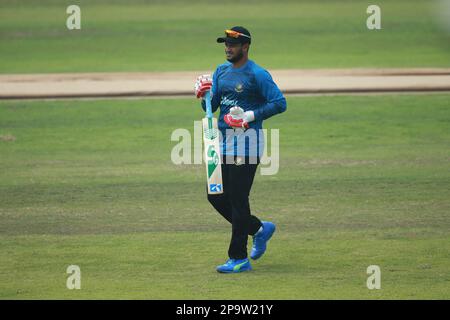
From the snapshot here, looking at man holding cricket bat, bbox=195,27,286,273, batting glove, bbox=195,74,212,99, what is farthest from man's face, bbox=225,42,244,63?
batting glove, bbox=195,74,212,99

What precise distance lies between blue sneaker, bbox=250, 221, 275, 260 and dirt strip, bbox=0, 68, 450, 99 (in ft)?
37.1

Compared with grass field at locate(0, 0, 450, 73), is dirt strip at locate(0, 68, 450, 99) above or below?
below

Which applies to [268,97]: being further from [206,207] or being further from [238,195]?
[206,207]

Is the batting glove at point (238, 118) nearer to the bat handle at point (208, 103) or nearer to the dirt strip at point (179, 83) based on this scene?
the bat handle at point (208, 103)

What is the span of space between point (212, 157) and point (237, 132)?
300mm

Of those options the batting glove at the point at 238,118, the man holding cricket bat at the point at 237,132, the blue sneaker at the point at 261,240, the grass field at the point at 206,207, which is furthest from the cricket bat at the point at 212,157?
the grass field at the point at 206,207

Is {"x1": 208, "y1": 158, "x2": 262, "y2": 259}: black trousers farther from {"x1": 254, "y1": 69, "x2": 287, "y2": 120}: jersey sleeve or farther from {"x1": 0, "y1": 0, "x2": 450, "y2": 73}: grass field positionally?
{"x1": 0, "y1": 0, "x2": 450, "y2": 73}: grass field

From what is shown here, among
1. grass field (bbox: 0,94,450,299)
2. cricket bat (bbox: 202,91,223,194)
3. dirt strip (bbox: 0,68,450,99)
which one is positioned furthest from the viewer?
dirt strip (bbox: 0,68,450,99)

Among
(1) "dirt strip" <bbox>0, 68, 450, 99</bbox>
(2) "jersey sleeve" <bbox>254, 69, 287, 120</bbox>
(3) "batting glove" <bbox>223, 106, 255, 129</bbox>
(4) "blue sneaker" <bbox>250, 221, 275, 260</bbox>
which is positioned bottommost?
(4) "blue sneaker" <bbox>250, 221, 275, 260</bbox>

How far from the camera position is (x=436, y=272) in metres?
8.91

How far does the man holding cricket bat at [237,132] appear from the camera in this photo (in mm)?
8930

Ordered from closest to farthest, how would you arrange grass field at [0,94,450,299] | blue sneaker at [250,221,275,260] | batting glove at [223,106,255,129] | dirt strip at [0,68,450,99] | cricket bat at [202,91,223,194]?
grass field at [0,94,450,299]
batting glove at [223,106,255,129]
cricket bat at [202,91,223,194]
blue sneaker at [250,221,275,260]
dirt strip at [0,68,450,99]

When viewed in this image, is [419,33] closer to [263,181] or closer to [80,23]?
[80,23]

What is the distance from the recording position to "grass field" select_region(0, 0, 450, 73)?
84.7 feet
